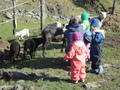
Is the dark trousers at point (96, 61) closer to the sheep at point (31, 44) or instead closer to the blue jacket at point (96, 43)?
the blue jacket at point (96, 43)

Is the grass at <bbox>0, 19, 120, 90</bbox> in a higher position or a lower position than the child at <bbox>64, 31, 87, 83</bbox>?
lower

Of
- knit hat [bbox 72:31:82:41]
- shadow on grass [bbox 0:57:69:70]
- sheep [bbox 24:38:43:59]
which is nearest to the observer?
knit hat [bbox 72:31:82:41]

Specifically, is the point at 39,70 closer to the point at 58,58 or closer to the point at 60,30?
the point at 58,58

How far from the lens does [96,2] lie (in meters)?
32.0

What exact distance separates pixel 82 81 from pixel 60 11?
77.0ft

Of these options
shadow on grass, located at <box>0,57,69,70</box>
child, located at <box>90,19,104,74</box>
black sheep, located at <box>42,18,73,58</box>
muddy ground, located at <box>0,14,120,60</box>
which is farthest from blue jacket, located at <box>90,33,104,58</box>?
muddy ground, located at <box>0,14,120,60</box>

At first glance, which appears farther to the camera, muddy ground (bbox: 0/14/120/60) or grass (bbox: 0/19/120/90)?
muddy ground (bbox: 0/14/120/60)

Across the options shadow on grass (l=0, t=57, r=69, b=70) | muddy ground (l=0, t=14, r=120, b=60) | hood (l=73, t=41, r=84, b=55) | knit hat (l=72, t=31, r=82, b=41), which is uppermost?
knit hat (l=72, t=31, r=82, b=41)

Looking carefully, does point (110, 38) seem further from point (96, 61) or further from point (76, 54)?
point (76, 54)

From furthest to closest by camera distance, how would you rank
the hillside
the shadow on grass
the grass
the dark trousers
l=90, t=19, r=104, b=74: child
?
1. the hillside
2. the shadow on grass
3. the dark trousers
4. l=90, t=19, r=104, b=74: child
5. the grass

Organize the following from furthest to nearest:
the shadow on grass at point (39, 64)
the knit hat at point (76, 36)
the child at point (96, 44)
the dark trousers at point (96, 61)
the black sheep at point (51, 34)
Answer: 1. the black sheep at point (51, 34)
2. the shadow on grass at point (39, 64)
3. the dark trousers at point (96, 61)
4. the child at point (96, 44)
5. the knit hat at point (76, 36)

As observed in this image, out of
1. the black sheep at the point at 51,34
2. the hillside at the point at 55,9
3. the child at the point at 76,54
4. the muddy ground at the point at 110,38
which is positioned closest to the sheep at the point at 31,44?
the black sheep at the point at 51,34

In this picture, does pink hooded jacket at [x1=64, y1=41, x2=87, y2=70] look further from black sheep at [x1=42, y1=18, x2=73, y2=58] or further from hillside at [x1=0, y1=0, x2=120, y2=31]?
hillside at [x1=0, y1=0, x2=120, y2=31]

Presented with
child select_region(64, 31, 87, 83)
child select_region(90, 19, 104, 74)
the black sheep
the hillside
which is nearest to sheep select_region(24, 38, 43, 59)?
the black sheep
